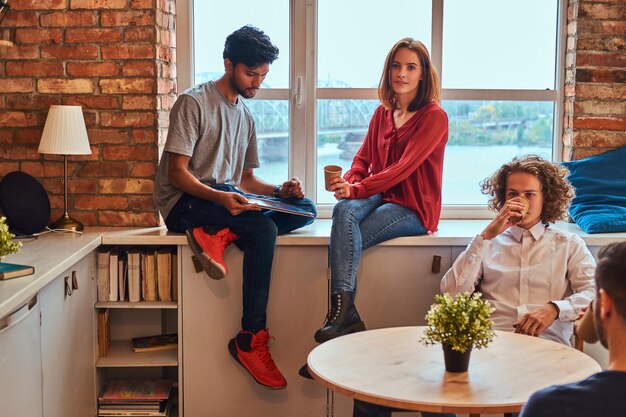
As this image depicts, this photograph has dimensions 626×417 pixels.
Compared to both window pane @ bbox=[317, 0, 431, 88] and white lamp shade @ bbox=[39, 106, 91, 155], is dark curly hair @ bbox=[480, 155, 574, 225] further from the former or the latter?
white lamp shade @ bbox=[39, 106, 91, 155]

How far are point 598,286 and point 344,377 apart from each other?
90 centimetres

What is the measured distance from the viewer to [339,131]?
452cm

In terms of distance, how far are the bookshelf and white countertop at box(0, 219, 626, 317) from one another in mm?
61

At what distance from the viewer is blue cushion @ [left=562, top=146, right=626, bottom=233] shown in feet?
13.1

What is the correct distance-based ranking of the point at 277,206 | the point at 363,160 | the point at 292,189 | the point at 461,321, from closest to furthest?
the point at 461,321
the point at 277,206
the point at 292,189
the point at 363,160

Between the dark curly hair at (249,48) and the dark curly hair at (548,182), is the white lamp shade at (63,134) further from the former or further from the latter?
the dark curly hair at (548,182)

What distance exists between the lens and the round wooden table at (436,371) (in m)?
2.36

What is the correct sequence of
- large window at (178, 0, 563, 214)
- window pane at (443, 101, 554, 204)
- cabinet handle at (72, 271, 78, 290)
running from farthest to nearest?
1. window pane at (443, 101, 554, 204)
2. large window at (178, 0, 563, 214)
3. cabinet handle at (72, 271, 78, 290)

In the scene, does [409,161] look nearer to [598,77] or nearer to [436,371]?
[598,77]

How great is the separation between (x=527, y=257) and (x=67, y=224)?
1.92 meters

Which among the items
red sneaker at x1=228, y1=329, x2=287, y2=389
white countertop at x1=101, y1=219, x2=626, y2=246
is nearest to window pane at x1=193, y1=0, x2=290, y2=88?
white countertop at x1=101, y1=219, x2=626, y2=246

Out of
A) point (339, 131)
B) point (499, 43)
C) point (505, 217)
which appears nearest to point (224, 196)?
point (339, 131)

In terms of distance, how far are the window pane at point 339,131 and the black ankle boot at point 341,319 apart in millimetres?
1048

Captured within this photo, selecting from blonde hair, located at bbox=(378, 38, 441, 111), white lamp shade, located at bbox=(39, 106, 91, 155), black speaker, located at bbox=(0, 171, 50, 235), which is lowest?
black speaker, located at bbox=(0, 171, 50, 235)
